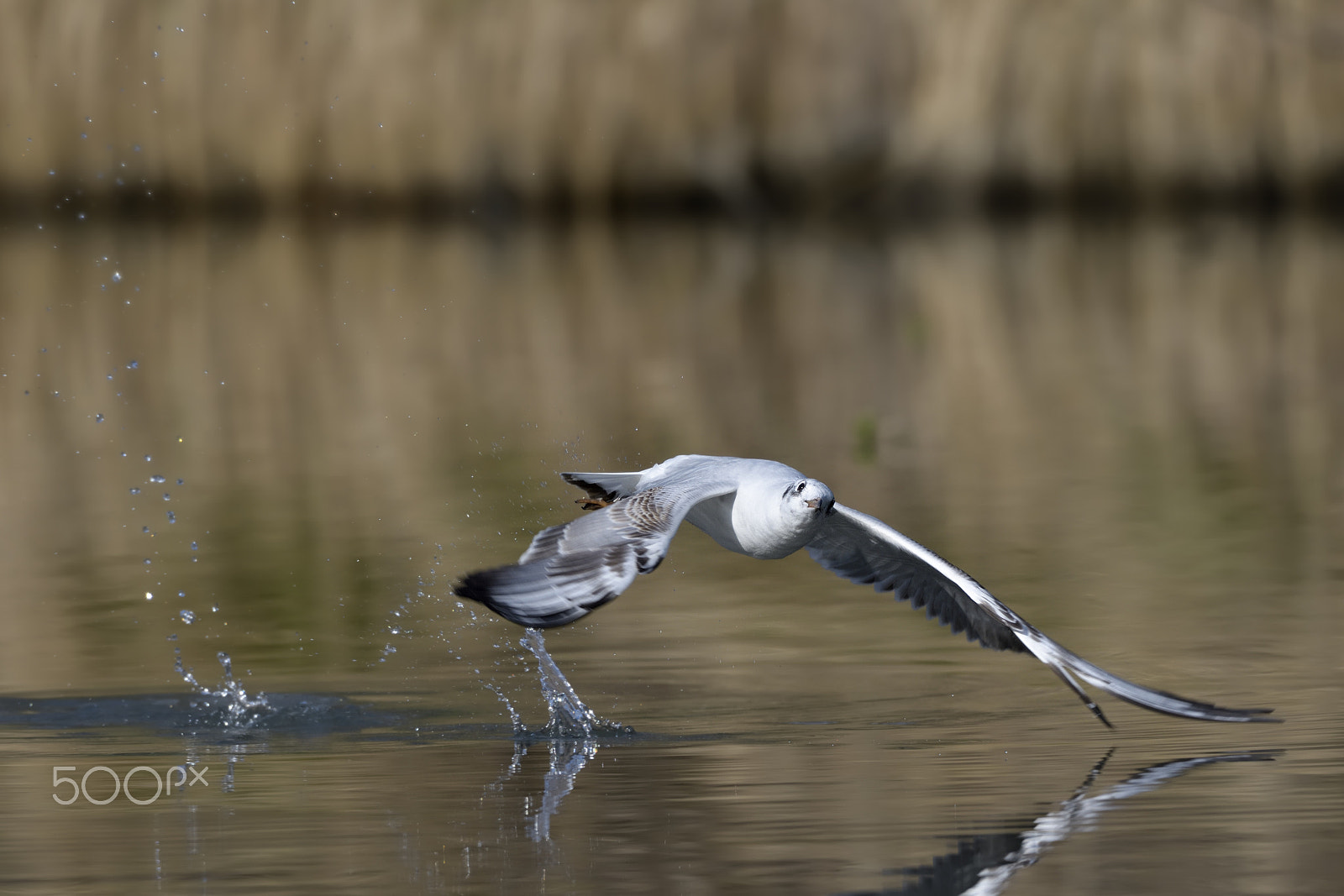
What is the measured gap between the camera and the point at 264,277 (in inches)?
866

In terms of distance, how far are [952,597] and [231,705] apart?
6.80 ft

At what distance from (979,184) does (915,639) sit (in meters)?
18.4

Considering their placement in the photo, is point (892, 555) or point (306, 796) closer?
point (306, 796)

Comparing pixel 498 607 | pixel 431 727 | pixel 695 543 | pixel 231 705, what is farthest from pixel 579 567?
pixel 695 543

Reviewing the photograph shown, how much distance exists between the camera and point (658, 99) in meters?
25.2

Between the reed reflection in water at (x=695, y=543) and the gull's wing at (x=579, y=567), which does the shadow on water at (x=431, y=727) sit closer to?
the reed reflection in water at (x=695, y=543)

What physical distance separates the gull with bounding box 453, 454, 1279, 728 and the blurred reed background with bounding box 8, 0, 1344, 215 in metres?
18.1

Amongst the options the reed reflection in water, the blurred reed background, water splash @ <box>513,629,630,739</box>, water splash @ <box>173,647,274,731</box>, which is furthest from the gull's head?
the blurred reed background

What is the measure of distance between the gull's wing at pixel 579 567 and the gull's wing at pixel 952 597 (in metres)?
0.82

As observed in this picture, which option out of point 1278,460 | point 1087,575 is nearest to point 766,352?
point 1278,460

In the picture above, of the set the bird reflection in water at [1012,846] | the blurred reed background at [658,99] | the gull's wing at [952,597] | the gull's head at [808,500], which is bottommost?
the bird reflection in water at [1012,846]

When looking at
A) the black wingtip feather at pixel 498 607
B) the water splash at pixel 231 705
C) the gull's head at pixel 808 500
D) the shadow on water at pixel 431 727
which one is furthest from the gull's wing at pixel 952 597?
the water splash at pixel 231 705

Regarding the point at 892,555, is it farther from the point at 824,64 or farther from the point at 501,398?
the point at 824,64

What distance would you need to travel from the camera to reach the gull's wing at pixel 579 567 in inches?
209
